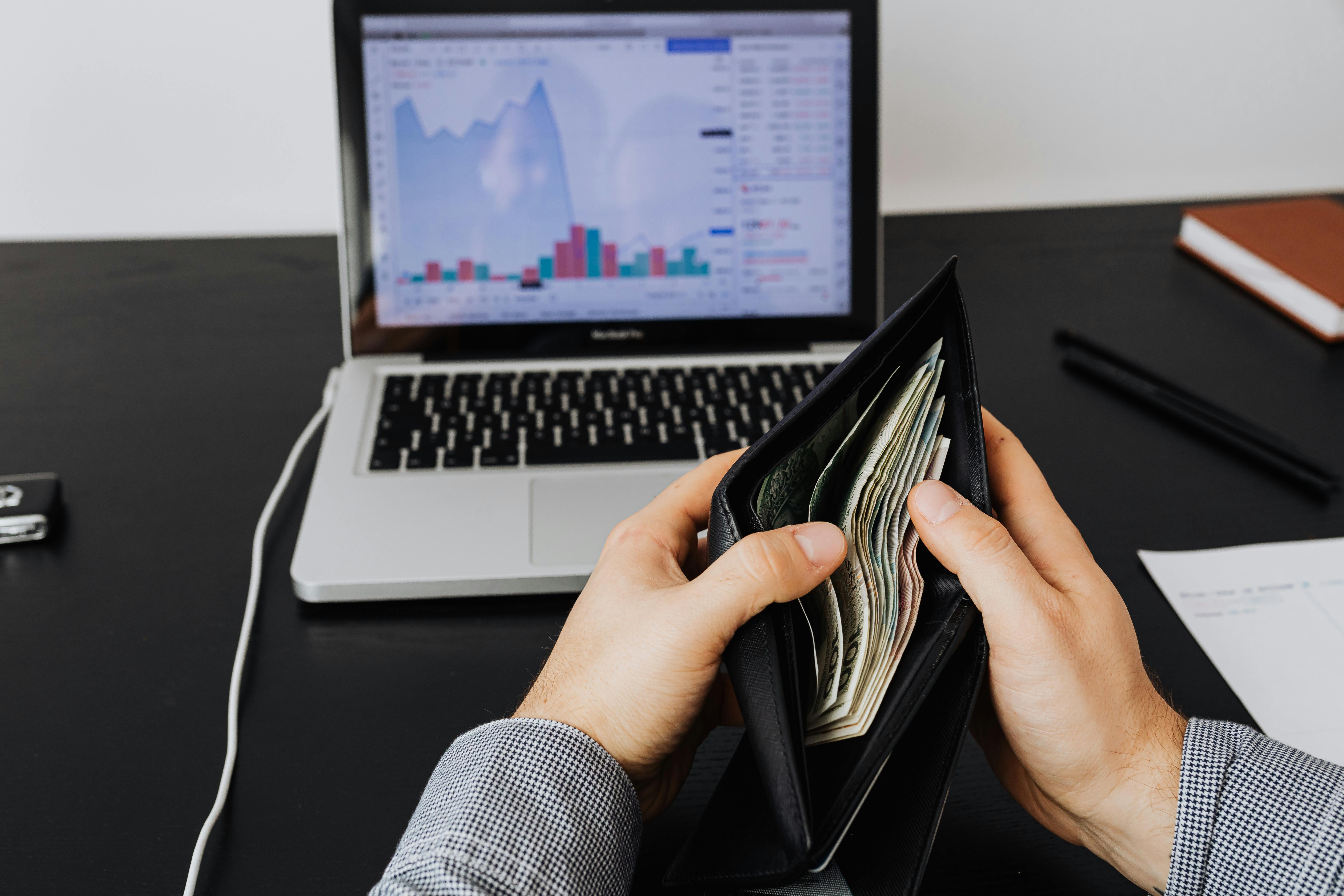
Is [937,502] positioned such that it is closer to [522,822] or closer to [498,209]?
[522,822]

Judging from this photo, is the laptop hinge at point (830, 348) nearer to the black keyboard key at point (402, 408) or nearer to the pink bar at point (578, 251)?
the pink bar at point (578, 251)

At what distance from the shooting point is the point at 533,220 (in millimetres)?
893

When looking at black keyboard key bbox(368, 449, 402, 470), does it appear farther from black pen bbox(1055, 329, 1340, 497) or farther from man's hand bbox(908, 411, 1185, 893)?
black pen bbox(1055, 329, 1340, 497)

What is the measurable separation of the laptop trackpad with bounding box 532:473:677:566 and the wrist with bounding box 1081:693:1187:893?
334 mm

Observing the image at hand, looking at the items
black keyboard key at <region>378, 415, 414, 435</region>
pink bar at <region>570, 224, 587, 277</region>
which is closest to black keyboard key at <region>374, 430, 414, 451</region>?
black keyboard key at <region>378, 415, 414, 435</region>

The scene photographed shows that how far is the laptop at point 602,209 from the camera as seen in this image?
0.86 m

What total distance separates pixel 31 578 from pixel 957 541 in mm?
619

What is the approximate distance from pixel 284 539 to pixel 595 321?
33 cm

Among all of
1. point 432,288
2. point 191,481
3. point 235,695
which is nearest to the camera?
point 235,695

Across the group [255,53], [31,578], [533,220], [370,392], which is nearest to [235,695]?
[31,578]

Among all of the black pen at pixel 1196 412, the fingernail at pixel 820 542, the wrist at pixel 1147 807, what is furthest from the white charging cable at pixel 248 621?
the black pen at pixel 1196 412

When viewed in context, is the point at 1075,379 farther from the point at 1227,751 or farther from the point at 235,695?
the point at 235,695

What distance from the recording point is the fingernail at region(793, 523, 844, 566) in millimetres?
431

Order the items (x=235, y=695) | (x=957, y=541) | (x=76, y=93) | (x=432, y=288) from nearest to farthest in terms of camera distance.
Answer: (x=957, y=541)
(x=235, y=695)
(x=432, y=288)
(x=76, y=93)
